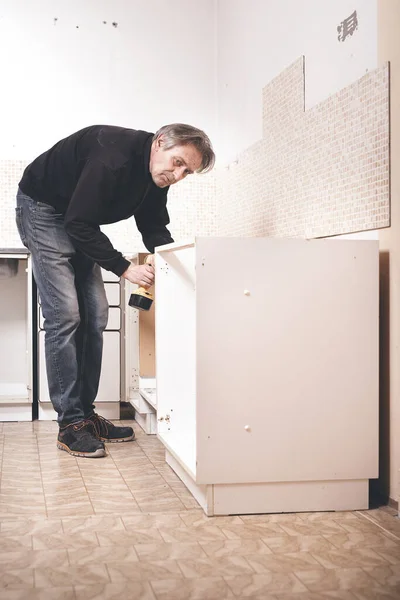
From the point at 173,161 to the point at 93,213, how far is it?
0.29 meters

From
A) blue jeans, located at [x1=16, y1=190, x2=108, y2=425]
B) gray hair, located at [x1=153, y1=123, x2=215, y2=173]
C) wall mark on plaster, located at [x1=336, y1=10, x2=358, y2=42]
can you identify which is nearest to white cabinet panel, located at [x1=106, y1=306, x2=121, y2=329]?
blue jeans, located at [x1=16, y1=190, x2=108, y2=425]

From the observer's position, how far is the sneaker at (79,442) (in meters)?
2.38

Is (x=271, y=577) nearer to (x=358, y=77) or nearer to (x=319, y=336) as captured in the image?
(x=319, y=336)

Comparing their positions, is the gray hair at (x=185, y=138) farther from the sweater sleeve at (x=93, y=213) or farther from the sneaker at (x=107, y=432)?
the sneaker at (x=107, y=432)

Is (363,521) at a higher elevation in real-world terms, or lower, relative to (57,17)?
lower

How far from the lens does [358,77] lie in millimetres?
2033

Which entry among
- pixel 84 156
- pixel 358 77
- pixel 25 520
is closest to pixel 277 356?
pixel 25 520

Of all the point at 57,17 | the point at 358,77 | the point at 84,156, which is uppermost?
the point at 57,17

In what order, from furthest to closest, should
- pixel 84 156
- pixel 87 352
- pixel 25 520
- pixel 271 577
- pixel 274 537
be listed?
pixel 87 352 → pixel 84 156 → pixel 25 520 → pixel 274 537 → pixel 271 577

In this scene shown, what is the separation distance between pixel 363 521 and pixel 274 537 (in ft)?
0.83

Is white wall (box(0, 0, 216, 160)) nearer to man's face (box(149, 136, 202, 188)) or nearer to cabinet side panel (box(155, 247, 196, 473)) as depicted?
man's face (box(149, 136, 202, 188))

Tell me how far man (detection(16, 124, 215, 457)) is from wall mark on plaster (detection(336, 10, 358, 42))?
50cm

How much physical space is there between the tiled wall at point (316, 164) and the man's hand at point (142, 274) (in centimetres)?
55

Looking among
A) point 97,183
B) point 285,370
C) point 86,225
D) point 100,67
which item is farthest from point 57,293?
point 100,67
